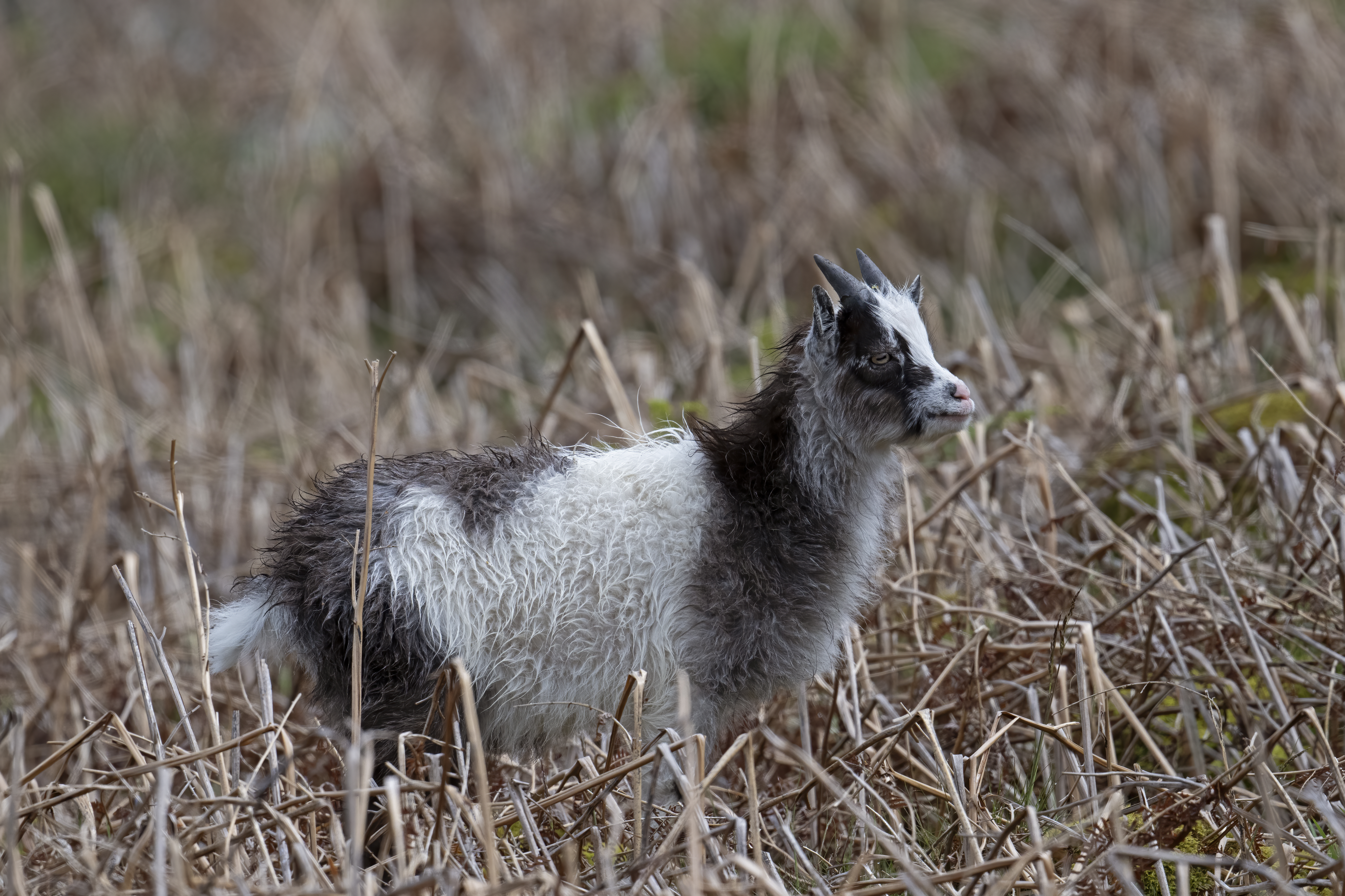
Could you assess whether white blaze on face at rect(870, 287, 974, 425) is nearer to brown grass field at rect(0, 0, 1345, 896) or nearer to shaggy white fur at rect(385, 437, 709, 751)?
shaggy white fur at rect(385, 437, 709, 751)

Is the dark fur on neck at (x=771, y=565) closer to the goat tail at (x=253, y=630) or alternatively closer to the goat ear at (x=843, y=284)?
the goat ear at (x=843, y=284)

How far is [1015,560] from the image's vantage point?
181 inches

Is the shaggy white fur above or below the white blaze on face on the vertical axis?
below

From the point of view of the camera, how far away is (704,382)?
575cm

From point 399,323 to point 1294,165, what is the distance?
19.5 feet

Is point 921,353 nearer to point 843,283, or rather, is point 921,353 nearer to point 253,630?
point 843,283

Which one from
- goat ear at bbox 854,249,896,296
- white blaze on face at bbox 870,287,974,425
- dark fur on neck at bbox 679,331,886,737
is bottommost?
dark fur on neck at bbox 679,331,886,737

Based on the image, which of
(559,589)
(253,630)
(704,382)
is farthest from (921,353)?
(704,382)

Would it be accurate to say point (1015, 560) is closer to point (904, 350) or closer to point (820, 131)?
point (904, 350)

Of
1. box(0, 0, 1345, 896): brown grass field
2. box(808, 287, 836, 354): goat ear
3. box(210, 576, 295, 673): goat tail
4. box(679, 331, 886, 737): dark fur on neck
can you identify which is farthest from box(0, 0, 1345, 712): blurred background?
box(210, 576, 295, 673): goat tail

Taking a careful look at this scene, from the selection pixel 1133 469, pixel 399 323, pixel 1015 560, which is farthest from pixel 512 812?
pixel 399 323

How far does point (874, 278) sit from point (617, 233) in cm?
595

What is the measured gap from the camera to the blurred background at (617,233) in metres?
5.85

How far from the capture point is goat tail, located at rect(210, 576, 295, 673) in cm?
331
